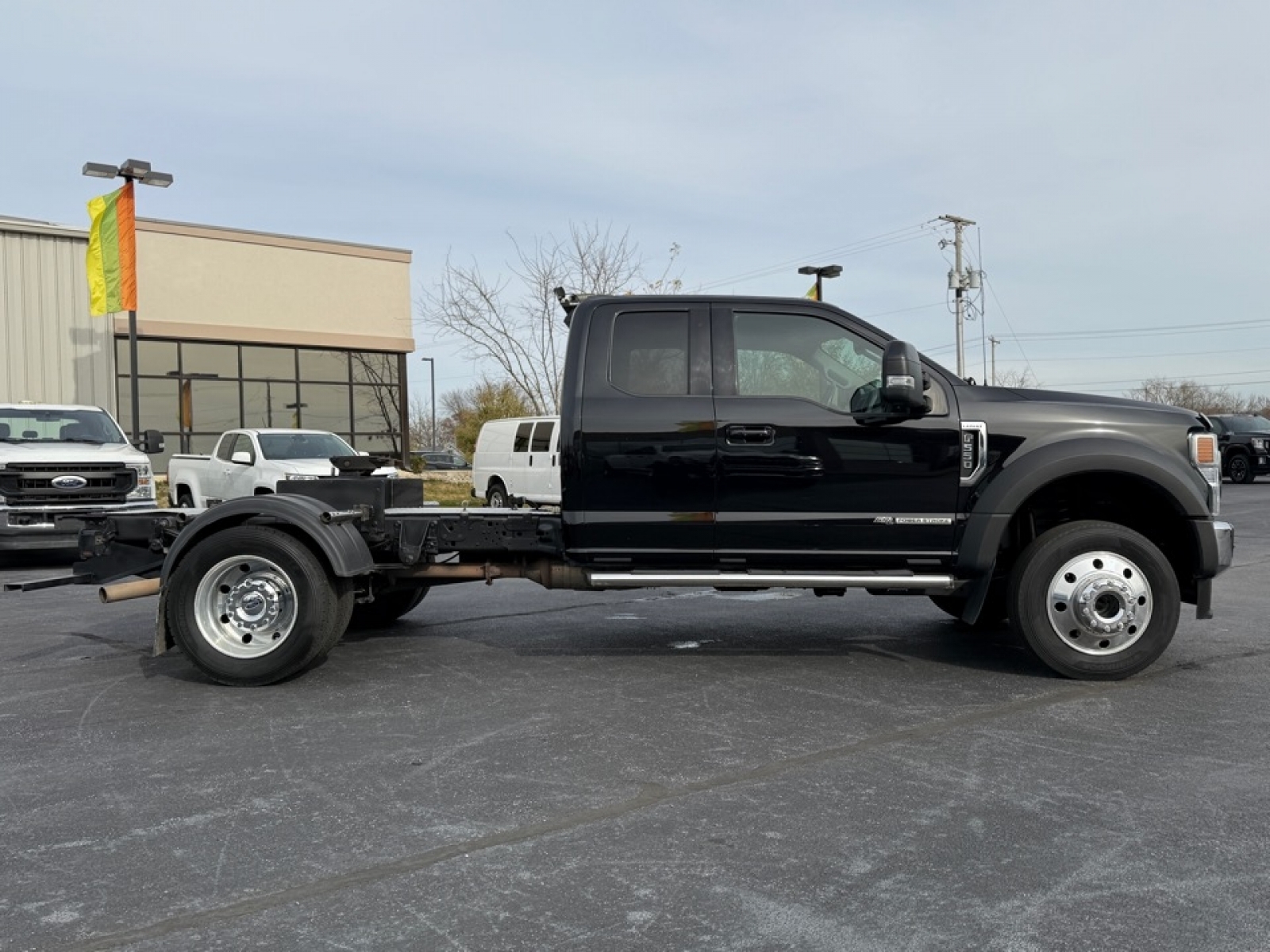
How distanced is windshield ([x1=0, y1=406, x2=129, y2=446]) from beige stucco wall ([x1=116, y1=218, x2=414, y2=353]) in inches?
525

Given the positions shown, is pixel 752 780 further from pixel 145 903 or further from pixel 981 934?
pixel 145 903

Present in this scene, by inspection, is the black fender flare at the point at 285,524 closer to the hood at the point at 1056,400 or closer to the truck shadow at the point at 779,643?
the truck shadow at the point at 779,643

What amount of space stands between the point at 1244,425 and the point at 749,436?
2782 cm

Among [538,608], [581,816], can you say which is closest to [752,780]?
[581,816]

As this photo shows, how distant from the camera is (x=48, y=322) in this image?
996 inches

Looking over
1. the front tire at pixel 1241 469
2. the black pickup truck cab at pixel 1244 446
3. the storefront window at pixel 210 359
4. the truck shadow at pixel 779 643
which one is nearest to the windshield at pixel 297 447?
the truck shadow at pixel 779 643

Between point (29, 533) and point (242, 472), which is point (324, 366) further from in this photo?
point (29, 533)

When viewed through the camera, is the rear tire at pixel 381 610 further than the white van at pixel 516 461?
No

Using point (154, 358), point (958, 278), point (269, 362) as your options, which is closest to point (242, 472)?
point (154, 358)

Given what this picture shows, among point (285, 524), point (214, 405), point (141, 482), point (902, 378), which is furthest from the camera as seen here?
point (214, 405)

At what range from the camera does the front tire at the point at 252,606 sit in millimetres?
6117

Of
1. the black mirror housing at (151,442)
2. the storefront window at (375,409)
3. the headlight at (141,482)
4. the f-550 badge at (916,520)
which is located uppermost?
the storefront window at (375,409)

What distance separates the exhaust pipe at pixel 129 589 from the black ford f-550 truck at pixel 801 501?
19 mm

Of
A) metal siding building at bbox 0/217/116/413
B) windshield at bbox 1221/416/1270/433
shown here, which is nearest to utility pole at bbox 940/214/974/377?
windshield at bbox 1221/416/1270/433
